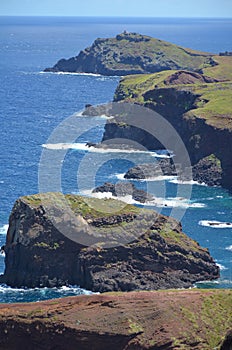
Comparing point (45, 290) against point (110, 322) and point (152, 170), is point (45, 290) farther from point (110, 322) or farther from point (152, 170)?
point (152, 170)

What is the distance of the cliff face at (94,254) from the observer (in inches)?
4537

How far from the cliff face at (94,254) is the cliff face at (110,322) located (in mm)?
32429

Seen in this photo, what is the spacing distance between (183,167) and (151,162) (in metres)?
7.78

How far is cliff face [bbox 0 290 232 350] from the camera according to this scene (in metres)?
79.2

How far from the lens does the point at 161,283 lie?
11481cm

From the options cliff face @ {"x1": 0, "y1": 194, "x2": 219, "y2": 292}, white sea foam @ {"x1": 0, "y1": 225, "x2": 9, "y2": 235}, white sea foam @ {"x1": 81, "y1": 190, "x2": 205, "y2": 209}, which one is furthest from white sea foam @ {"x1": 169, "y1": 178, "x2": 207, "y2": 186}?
cliff face @ {"x1": 0, "y1": 194, "x2": 219, "y2": 292}

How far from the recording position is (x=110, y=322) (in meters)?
80.1

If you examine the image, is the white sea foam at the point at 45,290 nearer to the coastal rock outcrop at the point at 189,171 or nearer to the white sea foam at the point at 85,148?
the coastal rock outcrop at the point at 189,171

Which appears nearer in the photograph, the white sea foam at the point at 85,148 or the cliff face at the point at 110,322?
the cliff face at the point at 110,322

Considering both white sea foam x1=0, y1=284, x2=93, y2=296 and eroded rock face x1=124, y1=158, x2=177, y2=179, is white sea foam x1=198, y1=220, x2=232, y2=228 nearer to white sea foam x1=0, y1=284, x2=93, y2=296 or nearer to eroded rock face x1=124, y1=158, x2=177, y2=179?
eroded rock face x1=124, y1=158, x2=177, y2=179

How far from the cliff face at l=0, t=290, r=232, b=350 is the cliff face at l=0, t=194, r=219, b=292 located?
106 feet

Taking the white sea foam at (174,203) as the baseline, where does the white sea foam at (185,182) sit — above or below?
below

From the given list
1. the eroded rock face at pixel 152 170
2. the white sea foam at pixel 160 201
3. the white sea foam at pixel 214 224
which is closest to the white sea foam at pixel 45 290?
the white sea foam at pixel 214 224

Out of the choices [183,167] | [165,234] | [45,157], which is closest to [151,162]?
[183,167]
